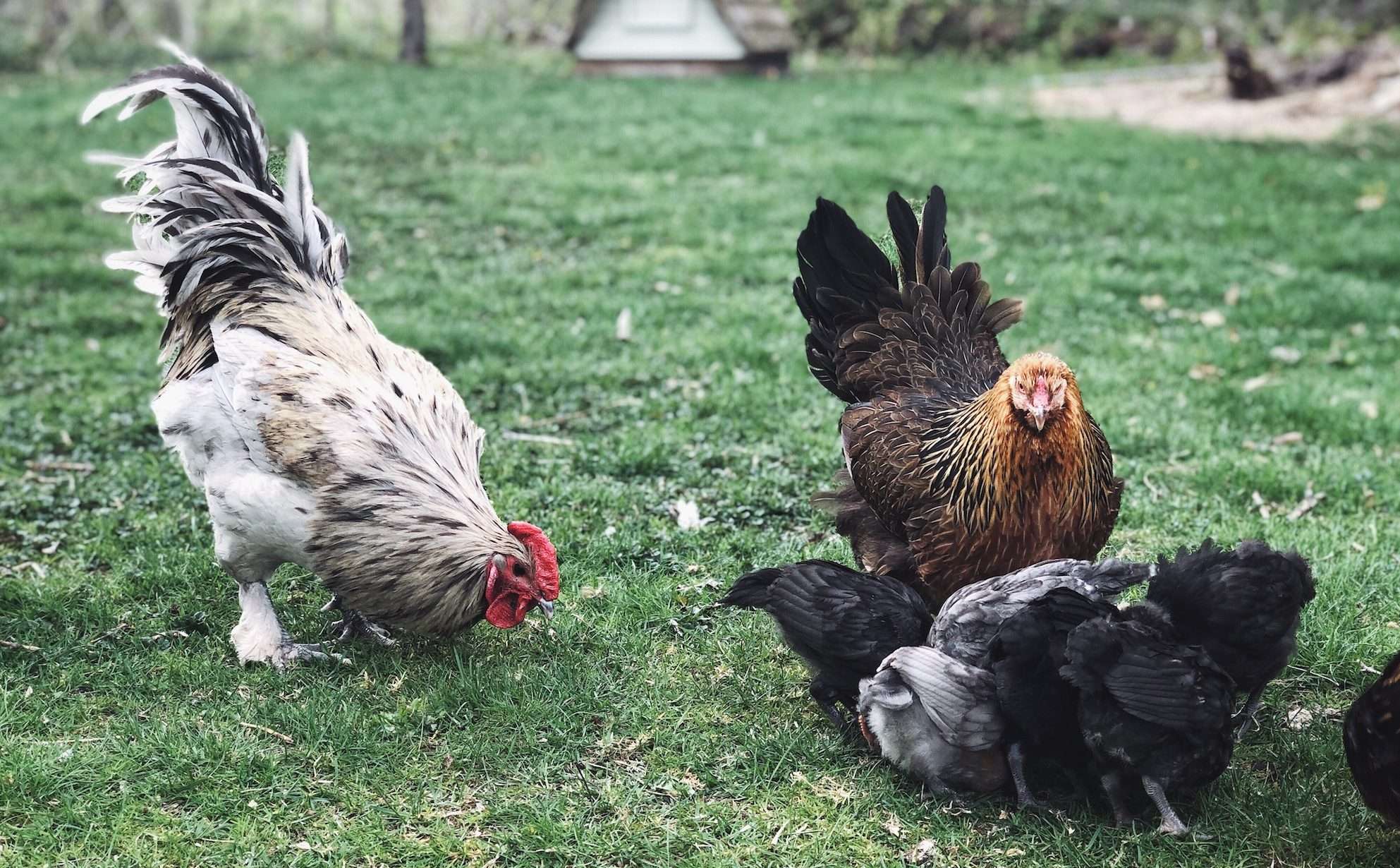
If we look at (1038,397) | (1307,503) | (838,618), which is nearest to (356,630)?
(838,618)

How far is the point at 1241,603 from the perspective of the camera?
3.58m

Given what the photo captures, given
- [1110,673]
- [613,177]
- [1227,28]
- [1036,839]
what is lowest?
[1036,839]

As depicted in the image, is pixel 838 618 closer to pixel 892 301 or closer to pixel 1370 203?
pixel 892 301

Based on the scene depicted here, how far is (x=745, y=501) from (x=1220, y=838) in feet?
9.05

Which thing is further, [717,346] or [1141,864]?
[717,346]

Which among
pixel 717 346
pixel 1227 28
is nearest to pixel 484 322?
pixel 717 346

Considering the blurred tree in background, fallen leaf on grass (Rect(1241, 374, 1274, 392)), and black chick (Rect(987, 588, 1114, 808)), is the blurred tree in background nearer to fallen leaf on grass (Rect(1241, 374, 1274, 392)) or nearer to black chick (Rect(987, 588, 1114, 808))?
fallen leaf on grass (Rect(1241, 374, 1274, 392))

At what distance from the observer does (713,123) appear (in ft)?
48.5

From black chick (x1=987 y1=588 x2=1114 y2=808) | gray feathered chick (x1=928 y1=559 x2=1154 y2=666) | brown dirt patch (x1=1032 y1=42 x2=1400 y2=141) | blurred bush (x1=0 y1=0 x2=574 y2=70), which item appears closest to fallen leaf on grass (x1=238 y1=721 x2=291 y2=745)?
gray feathered chick (x1=928 y1=559 x2=1154 y2=666)

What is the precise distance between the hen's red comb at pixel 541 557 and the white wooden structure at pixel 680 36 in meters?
16.5

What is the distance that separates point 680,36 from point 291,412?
17534mm

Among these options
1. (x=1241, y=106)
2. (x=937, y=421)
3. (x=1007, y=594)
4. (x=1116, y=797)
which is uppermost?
(x=1241, y=106)

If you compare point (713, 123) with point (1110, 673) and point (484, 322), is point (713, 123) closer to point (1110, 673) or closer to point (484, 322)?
point (484, 322)

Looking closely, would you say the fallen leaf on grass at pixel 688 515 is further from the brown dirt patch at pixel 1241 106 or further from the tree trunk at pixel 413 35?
the tree trunk at pixel 413 35
